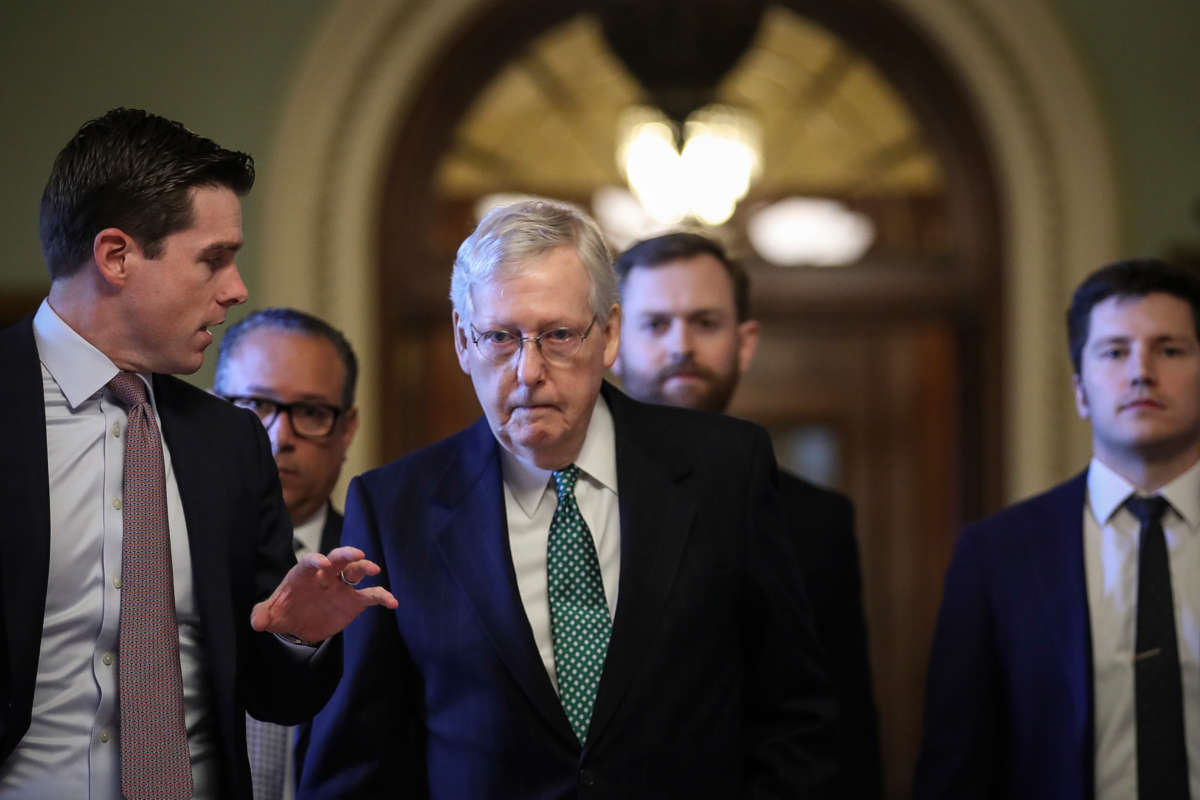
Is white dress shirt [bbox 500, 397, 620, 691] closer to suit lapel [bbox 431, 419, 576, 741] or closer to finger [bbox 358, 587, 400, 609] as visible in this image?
suit lapel [bbox 431, 419, 576, 741]

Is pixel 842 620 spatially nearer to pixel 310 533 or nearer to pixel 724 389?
pixel 724 389

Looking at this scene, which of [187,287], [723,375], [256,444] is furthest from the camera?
[723,375]

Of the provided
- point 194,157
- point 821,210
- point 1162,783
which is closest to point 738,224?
point 821,210

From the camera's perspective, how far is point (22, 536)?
1.67m

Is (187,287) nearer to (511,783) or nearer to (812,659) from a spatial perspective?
(511,783)

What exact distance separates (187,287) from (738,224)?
3.77m

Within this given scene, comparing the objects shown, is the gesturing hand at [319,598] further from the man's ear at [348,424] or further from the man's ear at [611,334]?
the man's ear at [348,424]

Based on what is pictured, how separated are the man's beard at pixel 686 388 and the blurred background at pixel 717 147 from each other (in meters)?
2.28

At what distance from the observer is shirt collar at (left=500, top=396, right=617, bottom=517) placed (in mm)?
2070

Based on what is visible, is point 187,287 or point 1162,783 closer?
point 187,287

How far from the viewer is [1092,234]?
5.00 meters

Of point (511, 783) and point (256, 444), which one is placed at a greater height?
point (256, 444)

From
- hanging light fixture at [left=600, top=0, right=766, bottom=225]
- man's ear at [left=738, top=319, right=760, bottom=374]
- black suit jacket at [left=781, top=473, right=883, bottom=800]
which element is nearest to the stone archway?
hanging light fixture at [left=600, top=0, right=766, bottom=225]

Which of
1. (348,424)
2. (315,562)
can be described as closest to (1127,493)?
(348,424)
